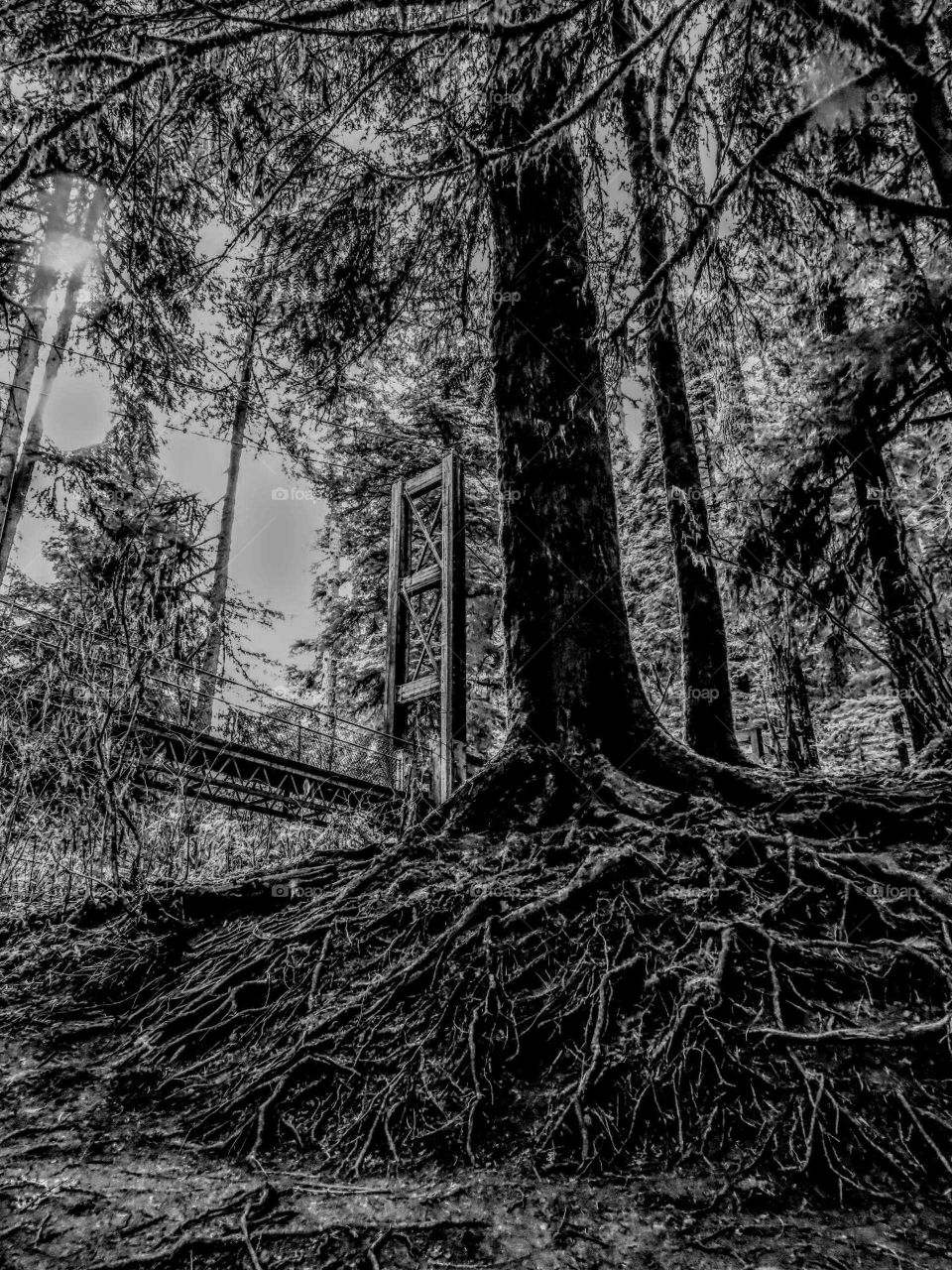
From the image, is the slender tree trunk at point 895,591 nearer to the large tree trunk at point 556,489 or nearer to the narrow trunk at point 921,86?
the large tree trunk at point 556,489

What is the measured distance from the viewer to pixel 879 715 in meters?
13.7

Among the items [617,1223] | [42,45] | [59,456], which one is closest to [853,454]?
[617,1223]

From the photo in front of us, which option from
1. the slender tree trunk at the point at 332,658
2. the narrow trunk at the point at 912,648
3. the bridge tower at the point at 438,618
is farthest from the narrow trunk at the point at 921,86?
the slender tree trunk at the point at 332,658

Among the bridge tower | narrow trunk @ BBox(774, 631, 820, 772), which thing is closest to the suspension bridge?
the bridge tower

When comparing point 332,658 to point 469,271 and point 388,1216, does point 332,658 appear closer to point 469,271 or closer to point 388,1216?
point 469,271

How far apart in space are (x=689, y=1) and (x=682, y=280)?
172 cm

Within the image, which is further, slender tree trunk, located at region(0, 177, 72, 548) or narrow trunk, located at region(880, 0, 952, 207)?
slender tree trunk, located at region(0, 177, 72, 548)

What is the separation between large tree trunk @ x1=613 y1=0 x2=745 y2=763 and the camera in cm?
614

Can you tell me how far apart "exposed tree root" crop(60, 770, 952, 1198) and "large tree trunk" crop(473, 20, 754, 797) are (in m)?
0.52

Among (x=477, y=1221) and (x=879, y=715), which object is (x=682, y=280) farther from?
(x=879, y=715)

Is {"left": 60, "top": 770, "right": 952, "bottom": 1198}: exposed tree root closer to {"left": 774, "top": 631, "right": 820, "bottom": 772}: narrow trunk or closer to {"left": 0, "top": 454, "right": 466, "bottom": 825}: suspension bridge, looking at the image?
{"left": 0, "top": 454, "right": 466, "bottom": 825}: suspension bridge

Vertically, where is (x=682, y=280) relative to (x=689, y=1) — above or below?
above

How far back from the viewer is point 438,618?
30.8 feet

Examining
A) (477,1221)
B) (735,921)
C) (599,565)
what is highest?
(599,565)
